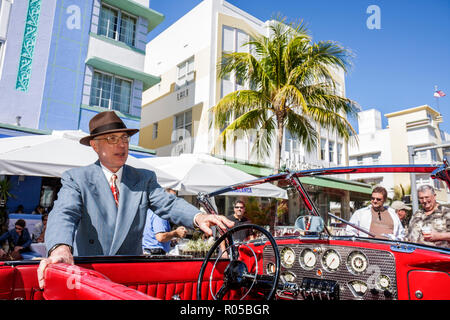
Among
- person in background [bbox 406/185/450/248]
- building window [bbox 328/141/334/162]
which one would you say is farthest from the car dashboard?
building window [bbox 328/141/334/162]

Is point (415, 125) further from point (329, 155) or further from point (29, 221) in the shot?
point (29, 221)

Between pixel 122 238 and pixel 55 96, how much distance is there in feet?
35.8

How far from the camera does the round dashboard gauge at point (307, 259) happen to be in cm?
260

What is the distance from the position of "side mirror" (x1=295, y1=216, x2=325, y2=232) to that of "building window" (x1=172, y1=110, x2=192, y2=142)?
1515 centimetres

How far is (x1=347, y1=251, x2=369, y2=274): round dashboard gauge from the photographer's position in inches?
92.6

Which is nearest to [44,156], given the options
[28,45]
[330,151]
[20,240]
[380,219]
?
[20,240]

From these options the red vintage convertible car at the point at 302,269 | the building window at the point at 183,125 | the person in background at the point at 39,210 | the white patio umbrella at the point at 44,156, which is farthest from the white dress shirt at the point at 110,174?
the building window at the point at 183,125

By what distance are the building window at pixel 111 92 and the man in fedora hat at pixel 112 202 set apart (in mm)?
11184

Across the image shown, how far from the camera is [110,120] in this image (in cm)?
242

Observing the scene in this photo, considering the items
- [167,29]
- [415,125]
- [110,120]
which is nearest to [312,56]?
[110,120]

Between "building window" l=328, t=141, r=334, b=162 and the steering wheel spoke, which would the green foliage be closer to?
the steering wheel spoke

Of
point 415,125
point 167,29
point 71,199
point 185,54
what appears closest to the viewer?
point 71,199

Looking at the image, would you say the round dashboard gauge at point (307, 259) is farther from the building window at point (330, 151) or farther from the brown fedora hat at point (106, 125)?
the building window at point (330, 151)
